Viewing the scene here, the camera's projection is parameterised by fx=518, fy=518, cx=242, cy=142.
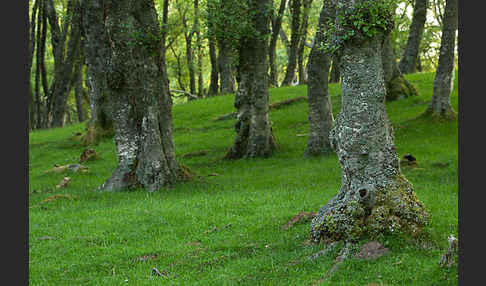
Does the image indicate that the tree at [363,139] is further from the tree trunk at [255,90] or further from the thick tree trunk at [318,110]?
the tree trunk at [255,90]

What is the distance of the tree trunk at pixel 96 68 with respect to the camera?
67.2ft

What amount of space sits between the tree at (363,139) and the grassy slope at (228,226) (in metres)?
0.49

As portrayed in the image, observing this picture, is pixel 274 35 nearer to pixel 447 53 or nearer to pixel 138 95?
pixel 447 53

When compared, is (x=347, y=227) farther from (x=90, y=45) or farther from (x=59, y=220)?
(x=90, y=45)

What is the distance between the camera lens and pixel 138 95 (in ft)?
54.4

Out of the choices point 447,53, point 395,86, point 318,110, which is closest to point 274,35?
point 395,86

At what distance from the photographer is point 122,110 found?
16.7 m

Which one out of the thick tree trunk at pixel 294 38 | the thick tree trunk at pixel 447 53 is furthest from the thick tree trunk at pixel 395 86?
the thick tree trunk at pixel 294 38

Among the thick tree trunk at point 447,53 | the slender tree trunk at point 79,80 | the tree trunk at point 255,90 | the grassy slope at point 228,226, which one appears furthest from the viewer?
the slender tree trunk at point 79,80

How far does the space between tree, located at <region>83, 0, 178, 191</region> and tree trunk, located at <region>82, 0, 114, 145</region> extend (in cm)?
59

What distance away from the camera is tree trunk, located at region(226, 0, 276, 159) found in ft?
68.4

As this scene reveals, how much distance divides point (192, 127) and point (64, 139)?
738 cm

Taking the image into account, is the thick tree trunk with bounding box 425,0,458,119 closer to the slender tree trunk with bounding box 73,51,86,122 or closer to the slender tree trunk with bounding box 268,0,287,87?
the slender tree trunk with bounding box 268,0,287,87

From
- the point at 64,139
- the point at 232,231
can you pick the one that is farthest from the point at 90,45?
the point at 232,231
